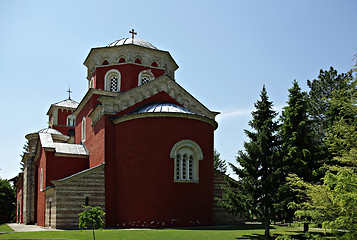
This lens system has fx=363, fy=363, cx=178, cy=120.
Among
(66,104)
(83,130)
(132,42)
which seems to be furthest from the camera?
(66,104)

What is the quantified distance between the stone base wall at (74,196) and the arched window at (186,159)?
4.33 meters

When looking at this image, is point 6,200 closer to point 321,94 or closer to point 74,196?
point 74,196

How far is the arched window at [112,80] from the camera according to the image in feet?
81.1

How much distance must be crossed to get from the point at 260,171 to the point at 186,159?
536 cm

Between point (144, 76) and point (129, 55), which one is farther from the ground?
point (129, 55)

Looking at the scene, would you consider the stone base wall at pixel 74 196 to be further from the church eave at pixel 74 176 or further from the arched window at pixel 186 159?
the arched window at pixel 186 159

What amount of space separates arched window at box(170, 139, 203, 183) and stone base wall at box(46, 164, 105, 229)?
14.2 feet

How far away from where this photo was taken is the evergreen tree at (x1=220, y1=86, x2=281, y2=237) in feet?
50.2

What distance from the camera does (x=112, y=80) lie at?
25016 millimetres

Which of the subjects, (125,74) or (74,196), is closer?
(74,196)

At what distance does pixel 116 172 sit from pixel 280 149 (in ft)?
31.1

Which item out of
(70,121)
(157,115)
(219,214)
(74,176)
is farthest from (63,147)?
(70,121)

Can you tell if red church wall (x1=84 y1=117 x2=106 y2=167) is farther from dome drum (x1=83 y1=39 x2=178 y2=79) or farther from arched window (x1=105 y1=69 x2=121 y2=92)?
dome drum (x1=83 y1=39 x2=178 y2=79)

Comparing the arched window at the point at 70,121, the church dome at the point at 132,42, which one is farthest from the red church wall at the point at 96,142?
the arched window at the point at 70,121
